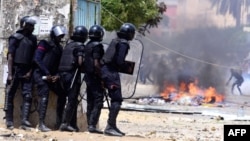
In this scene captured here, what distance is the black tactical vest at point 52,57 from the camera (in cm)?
952

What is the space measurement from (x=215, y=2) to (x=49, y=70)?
25.8 metres

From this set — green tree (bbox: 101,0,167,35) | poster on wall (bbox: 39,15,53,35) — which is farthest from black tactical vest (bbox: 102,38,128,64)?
green tree (bbox: 101,0,167,35)

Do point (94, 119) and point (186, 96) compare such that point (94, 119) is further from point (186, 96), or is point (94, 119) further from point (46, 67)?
point (186, 96)

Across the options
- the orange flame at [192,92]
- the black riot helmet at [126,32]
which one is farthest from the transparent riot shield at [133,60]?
the orange flame at [192,92]

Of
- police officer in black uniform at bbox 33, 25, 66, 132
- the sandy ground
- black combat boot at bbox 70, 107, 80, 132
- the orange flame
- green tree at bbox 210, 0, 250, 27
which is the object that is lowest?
the sandy ground

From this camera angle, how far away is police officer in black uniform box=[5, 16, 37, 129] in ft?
30.5

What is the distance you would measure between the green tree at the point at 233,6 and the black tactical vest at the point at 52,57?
25606 millimetres

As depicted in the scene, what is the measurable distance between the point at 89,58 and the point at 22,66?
3.38 ft

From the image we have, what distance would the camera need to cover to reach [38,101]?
32.1ft

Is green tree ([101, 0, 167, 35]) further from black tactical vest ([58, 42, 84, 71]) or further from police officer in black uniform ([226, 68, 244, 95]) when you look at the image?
black tactical vest ([58, 42, 84, 71])

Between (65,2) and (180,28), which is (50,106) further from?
(180,28)

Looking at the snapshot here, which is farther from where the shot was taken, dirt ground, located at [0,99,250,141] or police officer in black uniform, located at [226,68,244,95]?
police officer in black uniform, located at [226,68,244,95]

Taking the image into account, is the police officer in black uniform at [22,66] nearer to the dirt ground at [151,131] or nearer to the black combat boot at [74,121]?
the dirt ground at [151,131]

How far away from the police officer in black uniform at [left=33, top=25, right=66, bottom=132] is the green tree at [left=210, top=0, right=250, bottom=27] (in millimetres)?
25624
